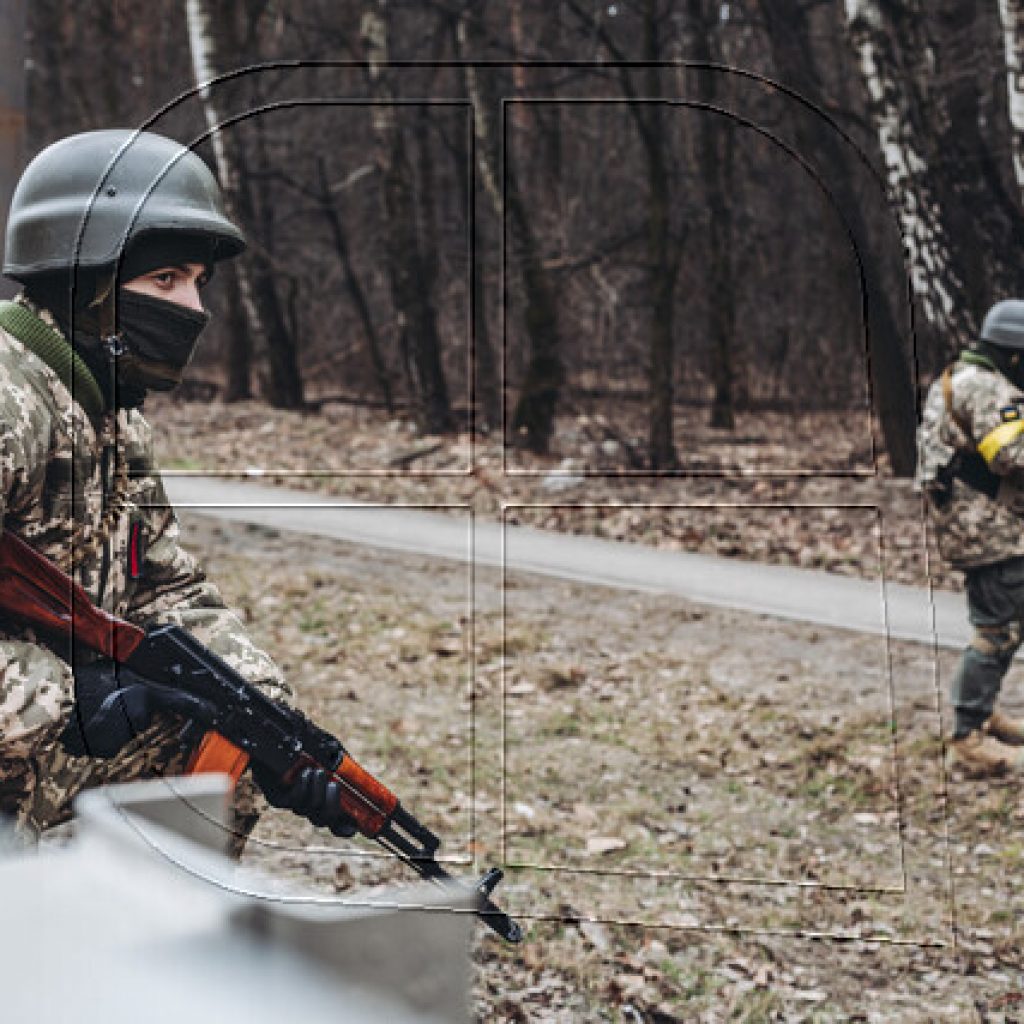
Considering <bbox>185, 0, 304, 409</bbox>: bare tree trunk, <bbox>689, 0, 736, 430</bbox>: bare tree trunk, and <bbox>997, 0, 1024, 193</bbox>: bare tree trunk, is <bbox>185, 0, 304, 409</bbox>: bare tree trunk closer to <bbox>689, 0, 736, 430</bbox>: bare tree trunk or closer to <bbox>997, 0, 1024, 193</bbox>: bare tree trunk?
<bbox>689, 0, 736, 430</bbox>: bare tree trunk

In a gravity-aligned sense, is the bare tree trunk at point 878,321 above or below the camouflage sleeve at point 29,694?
above

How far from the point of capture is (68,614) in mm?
1962

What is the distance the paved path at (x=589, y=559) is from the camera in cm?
237

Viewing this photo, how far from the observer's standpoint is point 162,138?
206 cm

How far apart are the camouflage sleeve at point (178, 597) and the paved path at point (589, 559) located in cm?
4

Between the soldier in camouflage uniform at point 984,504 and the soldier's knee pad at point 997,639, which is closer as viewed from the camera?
the soldier in camouflage uniform at point 984,504

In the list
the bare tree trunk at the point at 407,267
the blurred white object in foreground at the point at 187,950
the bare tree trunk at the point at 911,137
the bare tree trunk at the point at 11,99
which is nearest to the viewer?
the blurred white object in foreground at the point at 187,950

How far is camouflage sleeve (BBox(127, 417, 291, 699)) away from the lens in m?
2.06

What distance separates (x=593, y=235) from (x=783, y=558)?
870 mm

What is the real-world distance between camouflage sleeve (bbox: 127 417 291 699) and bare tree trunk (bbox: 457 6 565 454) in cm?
70

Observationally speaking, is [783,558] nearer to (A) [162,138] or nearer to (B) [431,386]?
(B) [431,386]

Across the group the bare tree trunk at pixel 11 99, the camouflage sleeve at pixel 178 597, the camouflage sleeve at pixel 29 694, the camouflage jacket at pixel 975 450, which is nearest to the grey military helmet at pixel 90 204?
the camouflage sleeve at pixel 178 597

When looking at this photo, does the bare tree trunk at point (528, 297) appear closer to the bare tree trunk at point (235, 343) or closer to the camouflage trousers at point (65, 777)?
the bare tree trunk at point (235, 343)

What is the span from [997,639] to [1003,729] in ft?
1.03
